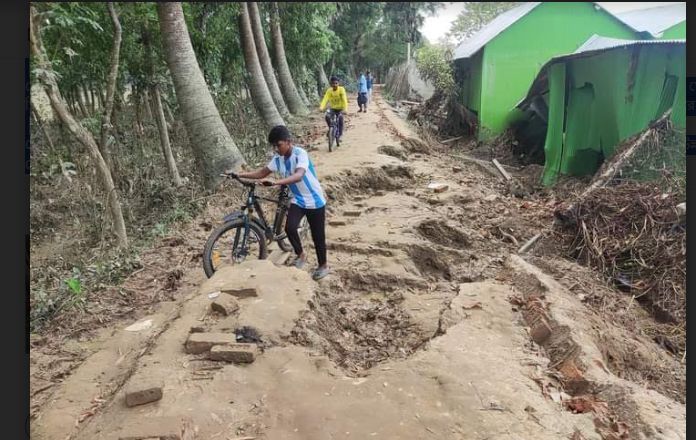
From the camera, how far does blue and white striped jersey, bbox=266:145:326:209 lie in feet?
14.3

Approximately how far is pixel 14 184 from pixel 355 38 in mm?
32180

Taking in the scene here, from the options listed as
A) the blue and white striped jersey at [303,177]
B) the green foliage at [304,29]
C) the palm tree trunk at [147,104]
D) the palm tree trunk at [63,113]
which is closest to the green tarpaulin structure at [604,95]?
the blue and white striped jersey at [303,177]

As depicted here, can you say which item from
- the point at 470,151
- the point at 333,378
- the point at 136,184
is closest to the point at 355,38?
the point at 470,151

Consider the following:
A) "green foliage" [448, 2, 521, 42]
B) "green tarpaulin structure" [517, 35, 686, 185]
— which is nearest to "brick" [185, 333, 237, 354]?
"green tarpaulin structure" [517, 35, 686, 185]

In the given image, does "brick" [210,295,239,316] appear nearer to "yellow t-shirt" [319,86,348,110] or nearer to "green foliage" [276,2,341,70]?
"yellow t-shirt" [319,86,348,110]

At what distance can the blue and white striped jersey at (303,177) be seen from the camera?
4352 mm

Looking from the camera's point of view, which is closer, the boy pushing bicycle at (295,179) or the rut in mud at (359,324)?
the rut in mud at (359,324)

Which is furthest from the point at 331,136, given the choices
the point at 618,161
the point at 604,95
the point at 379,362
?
the point at 379,362

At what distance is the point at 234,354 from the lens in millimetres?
3174

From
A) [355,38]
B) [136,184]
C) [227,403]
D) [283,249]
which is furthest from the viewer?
[355,38]

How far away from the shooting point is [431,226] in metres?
6.66

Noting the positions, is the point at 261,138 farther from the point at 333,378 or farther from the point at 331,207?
the point at 333,378

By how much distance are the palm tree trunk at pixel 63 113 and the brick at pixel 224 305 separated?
2.85 meters

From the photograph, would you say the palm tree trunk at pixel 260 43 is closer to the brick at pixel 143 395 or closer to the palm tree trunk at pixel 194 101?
the palm tree trunk at pixel 194 101
